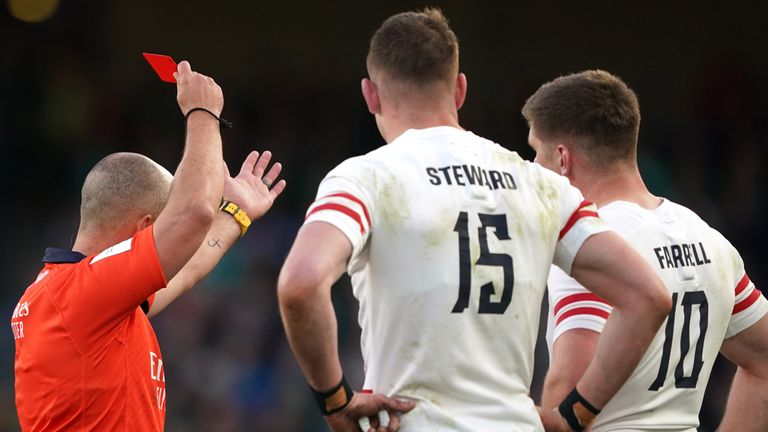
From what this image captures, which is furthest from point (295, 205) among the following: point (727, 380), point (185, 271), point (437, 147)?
point (437, 147)

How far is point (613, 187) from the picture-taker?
4.61 metres

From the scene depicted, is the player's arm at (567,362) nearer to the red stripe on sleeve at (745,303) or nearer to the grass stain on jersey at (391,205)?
the red stripe on sleeve at (745,303)

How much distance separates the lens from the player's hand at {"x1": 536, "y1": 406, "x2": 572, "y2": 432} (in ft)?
13.1

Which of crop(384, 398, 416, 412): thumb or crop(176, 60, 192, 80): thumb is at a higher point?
crop(176, 60, 192, 80): thumb

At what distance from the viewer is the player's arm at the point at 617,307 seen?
3.80 m

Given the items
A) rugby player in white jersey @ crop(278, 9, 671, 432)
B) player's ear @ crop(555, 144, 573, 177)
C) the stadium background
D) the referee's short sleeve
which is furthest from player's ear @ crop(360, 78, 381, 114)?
the stadium background

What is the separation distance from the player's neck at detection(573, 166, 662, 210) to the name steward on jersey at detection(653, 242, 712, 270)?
0.22m

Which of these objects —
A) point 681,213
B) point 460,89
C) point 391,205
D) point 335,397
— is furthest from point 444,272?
point 681,213

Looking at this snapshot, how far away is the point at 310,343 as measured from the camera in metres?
3.48

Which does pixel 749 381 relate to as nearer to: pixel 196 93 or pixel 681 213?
pixel 681 213

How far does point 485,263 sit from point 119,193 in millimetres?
1513

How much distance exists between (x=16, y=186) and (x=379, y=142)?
3.51 m

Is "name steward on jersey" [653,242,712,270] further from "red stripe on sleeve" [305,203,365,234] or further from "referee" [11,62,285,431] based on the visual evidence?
"referee" [11,62,285,431]

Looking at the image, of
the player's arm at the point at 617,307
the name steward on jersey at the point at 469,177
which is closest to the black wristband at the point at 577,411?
the player's arm at the point at 617,307
